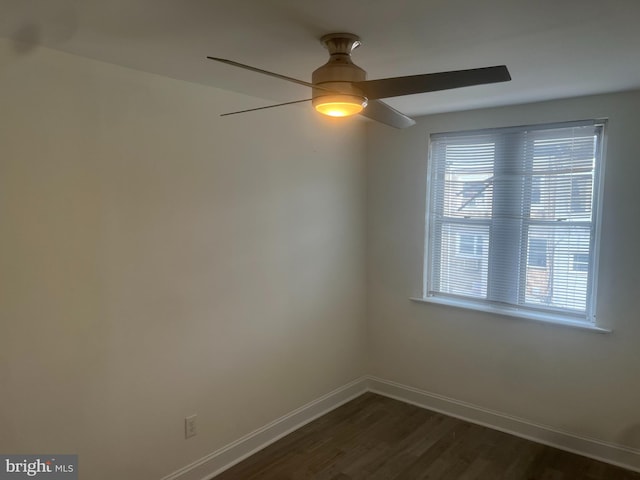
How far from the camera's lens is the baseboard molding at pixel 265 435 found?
2691 millimetres

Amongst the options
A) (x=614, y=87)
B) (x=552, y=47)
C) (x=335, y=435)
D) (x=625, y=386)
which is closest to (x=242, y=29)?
(x=552, y=47)

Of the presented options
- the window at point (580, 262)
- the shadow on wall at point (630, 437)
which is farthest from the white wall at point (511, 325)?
the window at point (580, 262)

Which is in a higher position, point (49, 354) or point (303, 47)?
point (303, 47)

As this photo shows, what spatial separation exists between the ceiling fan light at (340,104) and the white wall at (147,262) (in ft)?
3.31

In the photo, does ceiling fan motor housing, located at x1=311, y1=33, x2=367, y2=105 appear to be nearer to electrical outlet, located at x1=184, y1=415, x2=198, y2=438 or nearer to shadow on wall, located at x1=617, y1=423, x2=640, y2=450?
electrical outlet, located at x1=184, y1=415, x2=198, y2=438

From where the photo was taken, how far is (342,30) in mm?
1743

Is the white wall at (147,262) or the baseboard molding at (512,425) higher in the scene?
the white wall at (147,262)

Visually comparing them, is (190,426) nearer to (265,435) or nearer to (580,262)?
(265,435)

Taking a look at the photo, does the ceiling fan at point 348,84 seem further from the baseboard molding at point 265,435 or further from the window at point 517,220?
the baseboard molding at point 265,435

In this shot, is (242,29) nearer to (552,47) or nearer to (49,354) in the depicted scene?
(552,47)

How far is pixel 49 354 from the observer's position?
81.2 inches

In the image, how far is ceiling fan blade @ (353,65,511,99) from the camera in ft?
4.81

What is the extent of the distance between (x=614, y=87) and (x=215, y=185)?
2.45 meters

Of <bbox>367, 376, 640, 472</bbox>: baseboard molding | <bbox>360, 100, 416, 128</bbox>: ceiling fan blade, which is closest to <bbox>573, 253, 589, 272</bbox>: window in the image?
<bbox>367, 376, 640, 472</bbox>: baseboard molding
